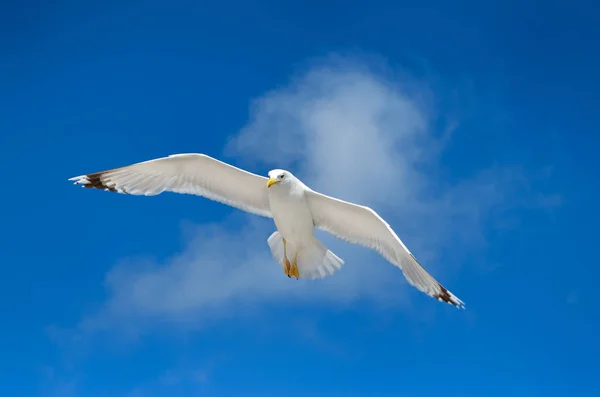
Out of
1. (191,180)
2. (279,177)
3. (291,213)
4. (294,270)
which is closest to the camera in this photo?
(279,177)

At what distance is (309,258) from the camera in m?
6.55

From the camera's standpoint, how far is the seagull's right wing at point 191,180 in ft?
21.6

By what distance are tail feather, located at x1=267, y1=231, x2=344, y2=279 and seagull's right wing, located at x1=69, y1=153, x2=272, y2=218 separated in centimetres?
41

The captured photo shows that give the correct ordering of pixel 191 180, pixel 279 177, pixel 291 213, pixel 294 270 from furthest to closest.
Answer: pixel 191 180 < pixel 294 270 < pixel 291 213 < pixel 279 177

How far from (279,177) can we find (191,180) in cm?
117

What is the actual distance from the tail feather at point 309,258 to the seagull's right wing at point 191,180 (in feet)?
1.34

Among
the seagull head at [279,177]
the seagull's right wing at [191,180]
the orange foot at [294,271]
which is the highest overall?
the seagull's right wing at [191,180]

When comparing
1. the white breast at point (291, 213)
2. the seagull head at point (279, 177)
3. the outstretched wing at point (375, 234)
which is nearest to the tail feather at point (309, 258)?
the white breast at point (291, 213)

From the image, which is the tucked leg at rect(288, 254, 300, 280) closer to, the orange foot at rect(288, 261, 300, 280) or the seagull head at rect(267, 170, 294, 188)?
the orange foot at rect(288, 261, 300, 280)

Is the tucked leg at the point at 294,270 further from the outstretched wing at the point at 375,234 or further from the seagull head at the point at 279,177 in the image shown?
the seagull head at the point at 279,177

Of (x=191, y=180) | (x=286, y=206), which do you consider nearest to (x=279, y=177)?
(x=286, y=206)

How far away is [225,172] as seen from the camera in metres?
6.61

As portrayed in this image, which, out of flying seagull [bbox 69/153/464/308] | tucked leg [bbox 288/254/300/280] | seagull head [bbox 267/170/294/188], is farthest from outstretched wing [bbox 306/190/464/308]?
tucked leg [bbox 288/254/300/280]

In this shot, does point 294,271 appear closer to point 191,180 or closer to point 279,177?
point 279,177
